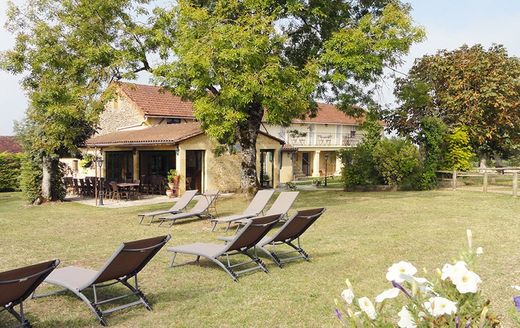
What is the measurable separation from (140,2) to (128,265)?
11.8 metres

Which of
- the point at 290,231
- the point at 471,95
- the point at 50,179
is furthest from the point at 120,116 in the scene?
the point at 290,231

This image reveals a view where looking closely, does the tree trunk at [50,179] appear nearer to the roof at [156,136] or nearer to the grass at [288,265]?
the grass at [288,265]

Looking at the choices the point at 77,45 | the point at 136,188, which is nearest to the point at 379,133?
the point at 136,188

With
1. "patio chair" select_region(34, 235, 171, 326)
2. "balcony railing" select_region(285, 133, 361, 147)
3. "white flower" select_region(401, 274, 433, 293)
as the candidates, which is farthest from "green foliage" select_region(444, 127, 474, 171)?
"white flower" select_region(401, 274, 433, 293)

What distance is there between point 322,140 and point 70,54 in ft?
102

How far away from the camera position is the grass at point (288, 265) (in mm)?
5367

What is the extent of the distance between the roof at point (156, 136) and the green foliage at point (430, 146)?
8.69m

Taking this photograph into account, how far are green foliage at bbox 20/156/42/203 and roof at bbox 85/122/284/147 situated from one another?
4851 millimetres

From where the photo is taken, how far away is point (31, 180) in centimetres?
1923

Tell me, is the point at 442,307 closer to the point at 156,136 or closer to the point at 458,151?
the point at 156,136

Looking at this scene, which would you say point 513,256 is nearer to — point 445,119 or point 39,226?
point 39,226

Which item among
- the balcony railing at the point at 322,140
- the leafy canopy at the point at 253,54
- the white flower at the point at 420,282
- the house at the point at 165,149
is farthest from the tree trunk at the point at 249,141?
the balcony railing at the point at 322,140

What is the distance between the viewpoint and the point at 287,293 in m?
6.08

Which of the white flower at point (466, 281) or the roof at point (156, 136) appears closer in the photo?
the white flower at point (466, 281)
